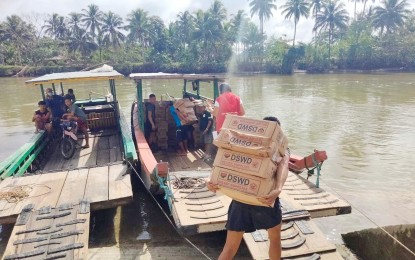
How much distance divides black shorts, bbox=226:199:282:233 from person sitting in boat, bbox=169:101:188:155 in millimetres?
4571

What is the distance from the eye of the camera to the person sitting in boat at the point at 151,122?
7.72 meters

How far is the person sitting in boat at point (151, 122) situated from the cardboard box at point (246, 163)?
4.87 m

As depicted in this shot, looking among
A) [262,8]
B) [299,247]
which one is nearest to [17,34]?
[262,8]

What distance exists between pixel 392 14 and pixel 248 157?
60488 millimetres

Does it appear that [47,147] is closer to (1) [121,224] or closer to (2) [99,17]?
(1) [121,224]

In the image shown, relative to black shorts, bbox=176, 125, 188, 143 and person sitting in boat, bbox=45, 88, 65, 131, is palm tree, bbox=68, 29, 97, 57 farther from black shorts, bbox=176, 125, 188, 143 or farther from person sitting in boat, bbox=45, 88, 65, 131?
black shorts, bbox=176, 125, 188, 143

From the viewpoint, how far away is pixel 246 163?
9.43 ft

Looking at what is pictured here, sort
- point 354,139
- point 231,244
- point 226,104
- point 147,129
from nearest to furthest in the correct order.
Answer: point 231,244
point 226,104
point 147,129
point 354,139

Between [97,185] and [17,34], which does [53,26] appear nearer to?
[17,34]

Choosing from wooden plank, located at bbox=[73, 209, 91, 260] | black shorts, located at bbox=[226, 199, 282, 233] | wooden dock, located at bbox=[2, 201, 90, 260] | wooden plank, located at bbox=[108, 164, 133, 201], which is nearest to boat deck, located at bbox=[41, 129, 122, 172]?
wooden plank, located at bbox=[108, 164, 133, 201]

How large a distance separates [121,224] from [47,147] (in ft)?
12.6

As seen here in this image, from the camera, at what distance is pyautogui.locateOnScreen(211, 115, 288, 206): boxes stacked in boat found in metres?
2.79

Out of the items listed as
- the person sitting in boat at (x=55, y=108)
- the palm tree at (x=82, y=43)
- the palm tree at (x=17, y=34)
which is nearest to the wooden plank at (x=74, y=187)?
the person sitting in boat at (x=55, y=108)

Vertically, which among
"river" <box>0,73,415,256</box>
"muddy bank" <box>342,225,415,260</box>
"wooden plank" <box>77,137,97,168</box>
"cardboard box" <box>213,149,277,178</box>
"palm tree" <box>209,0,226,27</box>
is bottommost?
"river" <box>0,73,415,256</box>
